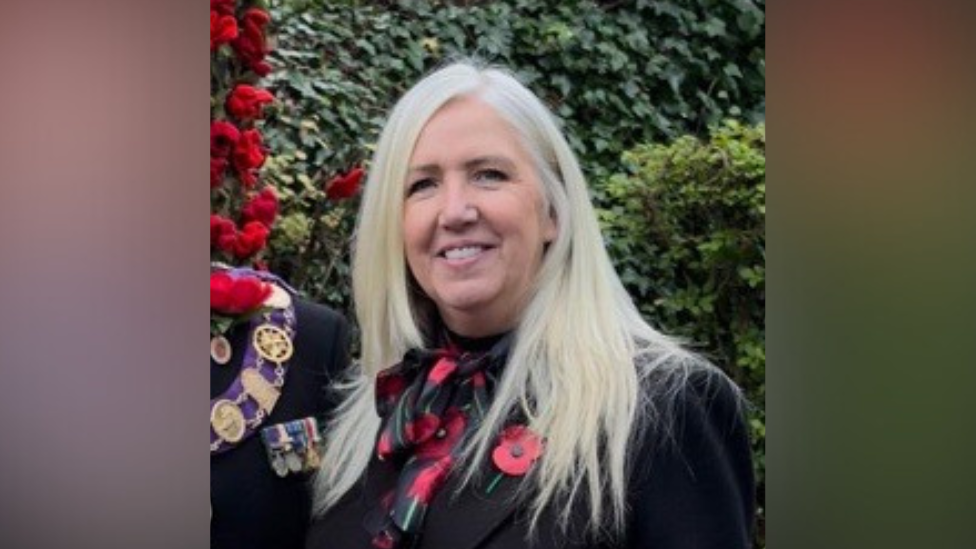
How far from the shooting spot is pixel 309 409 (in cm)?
204

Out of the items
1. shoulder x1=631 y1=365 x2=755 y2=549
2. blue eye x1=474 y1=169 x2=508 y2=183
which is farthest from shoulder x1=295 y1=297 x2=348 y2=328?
shoulder x1=631 y1=365 x2=755 y2=549

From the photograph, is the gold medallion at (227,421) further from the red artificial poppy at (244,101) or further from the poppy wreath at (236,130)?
the red artificial poppy at (244,101)

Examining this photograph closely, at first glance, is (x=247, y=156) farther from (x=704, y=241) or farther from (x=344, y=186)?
(x=704, y=241)

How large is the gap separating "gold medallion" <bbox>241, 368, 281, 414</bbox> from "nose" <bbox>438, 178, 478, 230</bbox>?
13.4 inches

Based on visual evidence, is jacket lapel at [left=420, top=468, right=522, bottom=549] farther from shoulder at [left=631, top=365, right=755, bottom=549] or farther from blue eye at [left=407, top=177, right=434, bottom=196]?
blue eye at [left=407, top=177, right=434, bottom=196]

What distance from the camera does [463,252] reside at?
6.01 ft

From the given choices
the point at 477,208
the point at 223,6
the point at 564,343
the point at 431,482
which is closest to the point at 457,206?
the point at 477,208

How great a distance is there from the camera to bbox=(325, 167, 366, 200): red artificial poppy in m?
2.20

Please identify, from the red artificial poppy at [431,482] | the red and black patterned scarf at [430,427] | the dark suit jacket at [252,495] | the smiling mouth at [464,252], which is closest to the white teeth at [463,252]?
the smiling mouth at [464,252]

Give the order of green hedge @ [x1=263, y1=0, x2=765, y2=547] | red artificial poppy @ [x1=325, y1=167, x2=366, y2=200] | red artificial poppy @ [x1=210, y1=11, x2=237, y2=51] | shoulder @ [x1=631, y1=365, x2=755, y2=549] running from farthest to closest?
red artificial poppy @ [x1=325, y1=167, x2=366, y2=200]
green hedge @ [x1=263, y1=0, x2=765, y2=547]
red artificial poppy @ [x1=210, y1=11, x2=237, y2=51]
shoulder @ [x1=631, y1=365, x2=755, y2=549]

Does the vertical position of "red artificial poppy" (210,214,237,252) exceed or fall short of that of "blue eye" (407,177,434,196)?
it falls short

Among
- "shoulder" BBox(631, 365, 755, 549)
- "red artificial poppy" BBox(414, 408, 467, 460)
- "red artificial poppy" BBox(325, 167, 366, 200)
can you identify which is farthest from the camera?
"red artificial poppy" BBox(325, 167, 366, 200)
